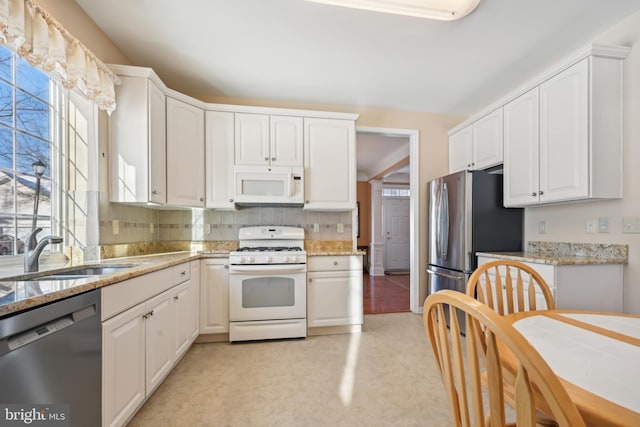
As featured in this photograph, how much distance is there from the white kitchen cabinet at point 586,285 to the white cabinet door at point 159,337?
2.64m

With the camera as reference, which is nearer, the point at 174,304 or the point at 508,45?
the point at 174,304

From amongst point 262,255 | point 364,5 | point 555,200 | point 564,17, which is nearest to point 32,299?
point 262,255

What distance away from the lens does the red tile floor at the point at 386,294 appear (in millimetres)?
3623

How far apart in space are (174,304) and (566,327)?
2.24 meters

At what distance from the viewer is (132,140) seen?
2.12 meters

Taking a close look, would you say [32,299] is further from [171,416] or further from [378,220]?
[378,220]

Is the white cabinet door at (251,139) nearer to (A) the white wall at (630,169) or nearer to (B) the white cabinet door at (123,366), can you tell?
(B) the white cabinet door at (123,366)

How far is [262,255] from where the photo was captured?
253 cm

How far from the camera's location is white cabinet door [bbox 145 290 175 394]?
1601 millimetres

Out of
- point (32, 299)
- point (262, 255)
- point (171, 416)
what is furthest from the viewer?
point (262, 255)

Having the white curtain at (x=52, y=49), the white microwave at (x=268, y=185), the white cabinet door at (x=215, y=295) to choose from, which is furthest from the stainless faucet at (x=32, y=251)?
the white microwave at (x=268, y=185)

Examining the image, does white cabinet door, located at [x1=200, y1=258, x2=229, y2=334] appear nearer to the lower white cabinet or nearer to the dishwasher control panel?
the lower white cabinet

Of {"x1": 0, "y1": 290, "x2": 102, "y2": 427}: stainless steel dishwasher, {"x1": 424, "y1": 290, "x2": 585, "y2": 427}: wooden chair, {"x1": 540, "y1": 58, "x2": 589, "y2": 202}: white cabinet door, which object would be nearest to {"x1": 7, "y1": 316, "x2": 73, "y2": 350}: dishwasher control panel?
{"x1": 0, "y1": 290, "x2": 102, "y2": 427}: stainless steel dishwasher

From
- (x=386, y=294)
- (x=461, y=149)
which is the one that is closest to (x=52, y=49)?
(x=461, y=149)
